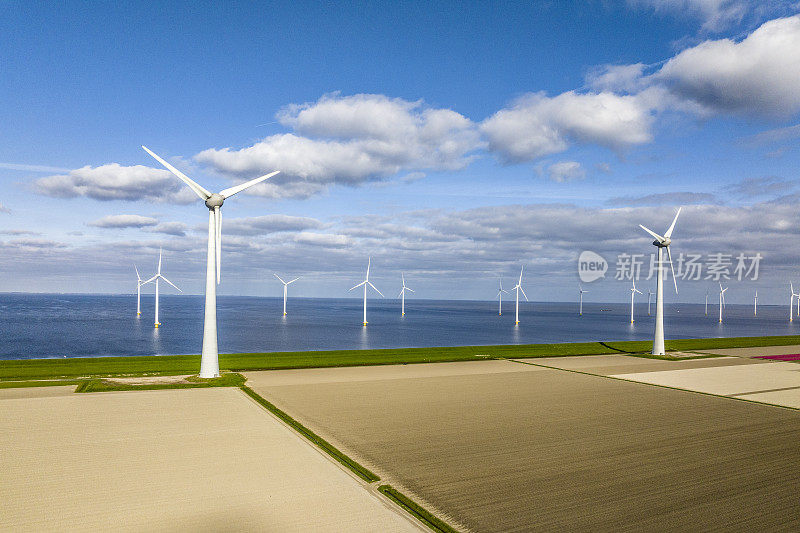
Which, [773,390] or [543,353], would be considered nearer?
[773,390]

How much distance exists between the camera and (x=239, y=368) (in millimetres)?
43125

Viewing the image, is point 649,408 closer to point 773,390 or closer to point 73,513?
point 773,390

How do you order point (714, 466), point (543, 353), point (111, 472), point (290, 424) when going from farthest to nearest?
point (543, 353) → point (290, 424) → point (714, 466) → point (111, 472)

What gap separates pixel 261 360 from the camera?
49.9m

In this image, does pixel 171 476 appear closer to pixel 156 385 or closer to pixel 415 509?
pixel 415 509

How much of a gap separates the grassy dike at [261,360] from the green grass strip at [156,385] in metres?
4.17

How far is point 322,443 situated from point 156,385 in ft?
55.1

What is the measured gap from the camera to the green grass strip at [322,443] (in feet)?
55.7

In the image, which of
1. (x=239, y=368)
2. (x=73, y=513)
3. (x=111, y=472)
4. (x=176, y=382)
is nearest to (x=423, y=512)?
(x=73, y=513)

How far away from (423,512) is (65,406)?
21.3 meters

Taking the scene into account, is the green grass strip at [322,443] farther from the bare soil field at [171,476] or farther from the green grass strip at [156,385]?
the green grass strip at [156,385]

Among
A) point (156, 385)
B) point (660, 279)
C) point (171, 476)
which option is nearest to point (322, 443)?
point (171, 476)

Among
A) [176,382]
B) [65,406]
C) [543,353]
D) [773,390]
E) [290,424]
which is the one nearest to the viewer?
[290,424]

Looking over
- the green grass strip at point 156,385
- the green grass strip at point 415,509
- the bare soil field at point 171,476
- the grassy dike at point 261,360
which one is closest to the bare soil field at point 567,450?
the green grass strip at point 415,509
